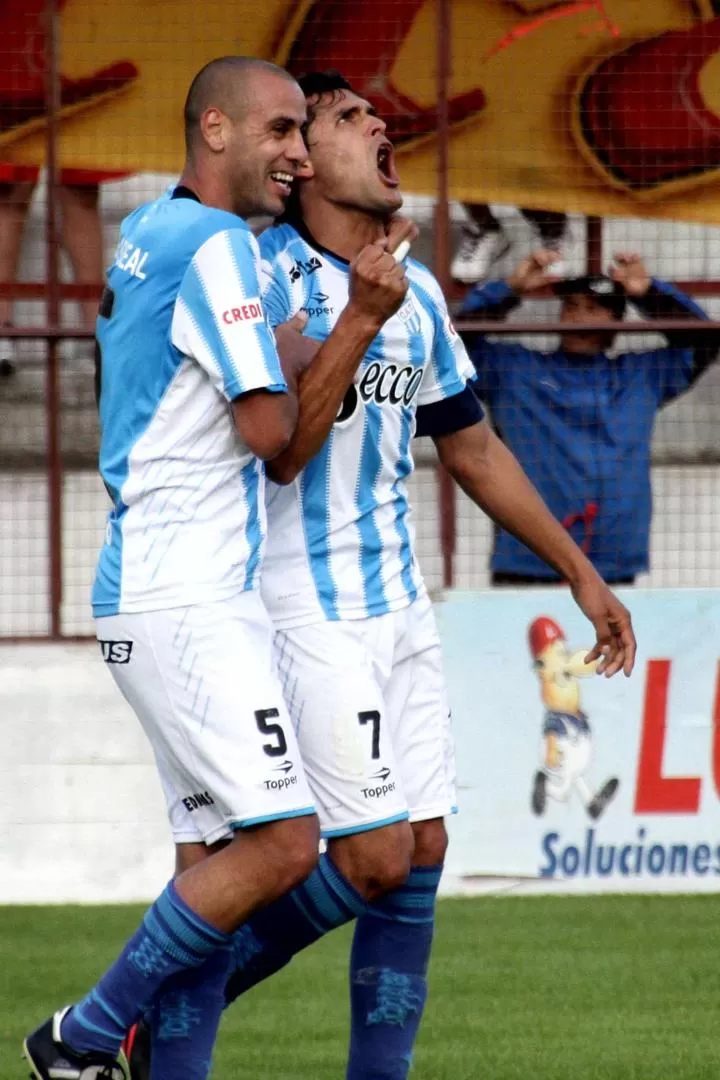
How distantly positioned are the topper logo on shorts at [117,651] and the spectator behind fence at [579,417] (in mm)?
3665

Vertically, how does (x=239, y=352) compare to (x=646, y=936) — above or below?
above

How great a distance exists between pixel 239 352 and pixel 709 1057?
223 cm

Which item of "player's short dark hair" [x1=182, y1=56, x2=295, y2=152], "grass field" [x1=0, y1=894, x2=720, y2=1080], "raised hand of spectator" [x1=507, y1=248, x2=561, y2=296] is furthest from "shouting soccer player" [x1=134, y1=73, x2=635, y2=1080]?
"raised hand of spectator" [x1=507, y1=248, x2=561, y2=296]

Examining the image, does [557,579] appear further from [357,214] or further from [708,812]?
[357,214]

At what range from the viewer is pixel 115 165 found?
8016 mm

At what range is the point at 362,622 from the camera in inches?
184

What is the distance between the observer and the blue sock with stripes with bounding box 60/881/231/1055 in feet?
13.8

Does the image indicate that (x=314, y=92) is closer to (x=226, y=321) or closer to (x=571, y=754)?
(x=226, y=321)

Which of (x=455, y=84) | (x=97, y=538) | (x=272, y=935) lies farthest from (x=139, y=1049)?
(x=455, y=84)

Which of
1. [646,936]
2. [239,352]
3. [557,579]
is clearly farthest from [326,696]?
[557,579]

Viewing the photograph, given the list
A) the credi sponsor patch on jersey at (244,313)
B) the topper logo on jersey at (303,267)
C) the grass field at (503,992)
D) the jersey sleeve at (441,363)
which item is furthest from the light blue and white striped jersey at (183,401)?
the grass field at (503,992)

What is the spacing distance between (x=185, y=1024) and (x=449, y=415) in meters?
1.55

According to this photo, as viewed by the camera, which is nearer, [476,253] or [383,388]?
[383,388]

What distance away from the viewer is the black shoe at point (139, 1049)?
4.40 meters
